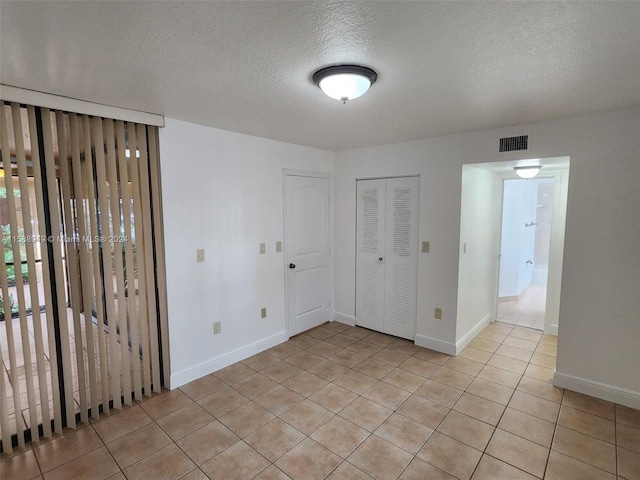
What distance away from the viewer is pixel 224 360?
332 cm

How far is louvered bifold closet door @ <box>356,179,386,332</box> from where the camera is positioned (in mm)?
4102

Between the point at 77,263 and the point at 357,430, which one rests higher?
the point at 77,263

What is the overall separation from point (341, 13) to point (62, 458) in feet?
9.94

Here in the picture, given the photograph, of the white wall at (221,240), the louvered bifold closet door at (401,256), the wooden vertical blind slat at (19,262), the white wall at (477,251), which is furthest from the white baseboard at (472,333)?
the wooden vertical blind slat at (19,262)

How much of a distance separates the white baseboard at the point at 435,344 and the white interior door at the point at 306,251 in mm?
1333

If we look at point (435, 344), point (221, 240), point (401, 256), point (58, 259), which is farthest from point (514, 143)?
point (58, 259)

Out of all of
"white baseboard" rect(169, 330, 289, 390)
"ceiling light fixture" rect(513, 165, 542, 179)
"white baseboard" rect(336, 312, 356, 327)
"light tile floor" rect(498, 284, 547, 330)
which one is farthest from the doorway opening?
"white baseboard" rect(169, 330, 289, 390)

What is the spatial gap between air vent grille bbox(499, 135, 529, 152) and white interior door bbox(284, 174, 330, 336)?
2.07 m

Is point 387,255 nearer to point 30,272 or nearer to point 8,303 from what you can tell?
point 30,272

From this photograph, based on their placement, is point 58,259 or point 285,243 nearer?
point 58,259

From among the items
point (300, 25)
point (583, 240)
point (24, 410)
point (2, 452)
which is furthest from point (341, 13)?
point (24, 410)

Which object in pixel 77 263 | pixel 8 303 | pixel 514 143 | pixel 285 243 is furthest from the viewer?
pixel 285 243

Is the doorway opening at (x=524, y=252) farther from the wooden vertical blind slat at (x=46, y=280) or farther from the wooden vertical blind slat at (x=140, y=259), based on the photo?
the wooden vertical blind slat at (x=46, y=280)

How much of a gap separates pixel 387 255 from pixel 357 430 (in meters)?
2.15
